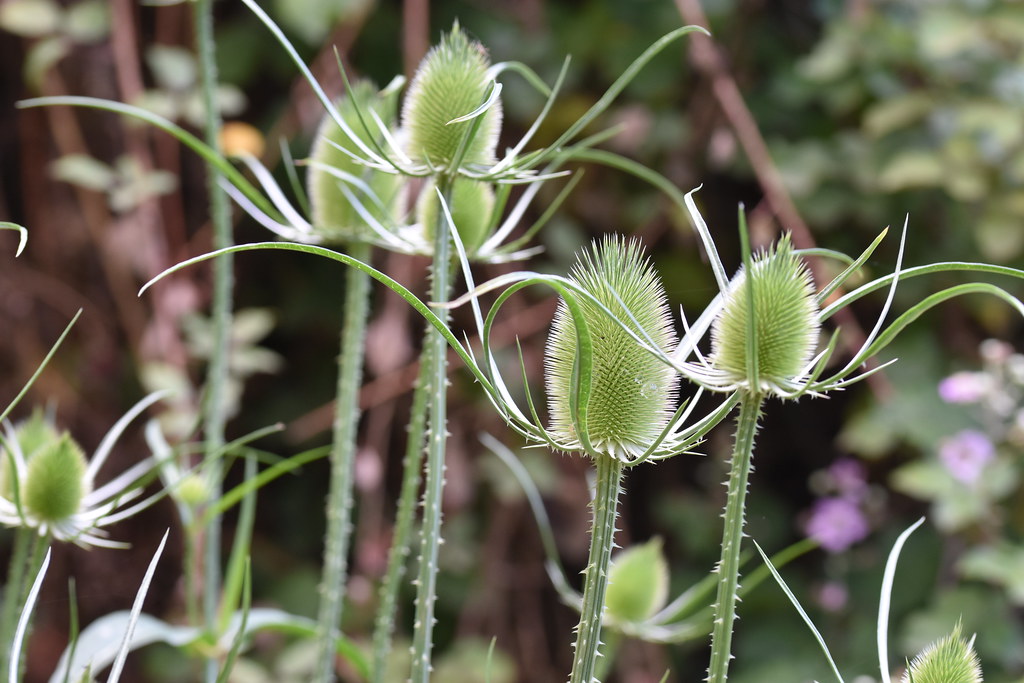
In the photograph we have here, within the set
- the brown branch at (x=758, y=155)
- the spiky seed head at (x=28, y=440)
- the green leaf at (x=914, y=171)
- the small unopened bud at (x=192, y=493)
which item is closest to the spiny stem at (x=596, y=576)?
the spiky seed head at (x=28, y=440)

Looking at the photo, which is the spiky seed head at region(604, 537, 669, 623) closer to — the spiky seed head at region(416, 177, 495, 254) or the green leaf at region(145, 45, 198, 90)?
the spiky seed head at region(416, 177, 495, 254)

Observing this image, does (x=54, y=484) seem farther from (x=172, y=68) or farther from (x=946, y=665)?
(x=172, y=68)

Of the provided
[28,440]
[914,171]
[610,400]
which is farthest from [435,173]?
[914,171]

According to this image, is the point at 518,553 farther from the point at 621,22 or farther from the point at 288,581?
the point at 621,22

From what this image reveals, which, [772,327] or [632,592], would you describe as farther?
[632,592]

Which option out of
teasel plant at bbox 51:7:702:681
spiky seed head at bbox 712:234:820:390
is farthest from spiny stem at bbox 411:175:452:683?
spiky seed head at bbox 712:234:820:390

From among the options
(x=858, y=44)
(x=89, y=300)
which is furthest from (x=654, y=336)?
(x=89, y=300)
